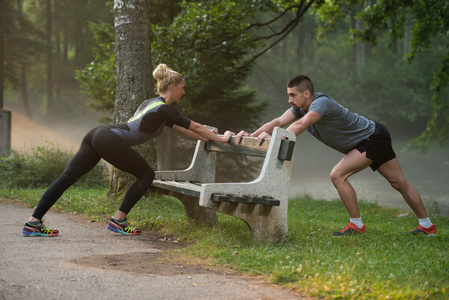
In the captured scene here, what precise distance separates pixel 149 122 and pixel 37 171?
7.16 meters

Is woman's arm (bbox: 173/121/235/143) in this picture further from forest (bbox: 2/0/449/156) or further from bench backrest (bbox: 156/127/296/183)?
forest (bbox: 2/0/449/156)

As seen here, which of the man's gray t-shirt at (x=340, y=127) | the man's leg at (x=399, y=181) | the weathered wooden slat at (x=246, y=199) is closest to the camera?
the weathered wooden slat at (x=246, y=199)

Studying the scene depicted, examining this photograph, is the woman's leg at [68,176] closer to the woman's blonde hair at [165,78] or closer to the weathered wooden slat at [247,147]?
the woman's blonde hair at [165,78]

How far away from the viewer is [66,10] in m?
40.7

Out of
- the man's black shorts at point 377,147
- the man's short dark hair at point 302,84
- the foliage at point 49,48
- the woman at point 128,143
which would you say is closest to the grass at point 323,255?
the man's black shorts at point 377,147

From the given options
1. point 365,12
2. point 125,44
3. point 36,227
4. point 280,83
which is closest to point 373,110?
point 280,83

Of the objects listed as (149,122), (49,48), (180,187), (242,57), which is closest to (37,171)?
(149,122)

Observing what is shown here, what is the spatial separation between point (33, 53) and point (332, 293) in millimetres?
33941

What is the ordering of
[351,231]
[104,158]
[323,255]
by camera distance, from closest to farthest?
[323,255] → [104,158] → [351,231]

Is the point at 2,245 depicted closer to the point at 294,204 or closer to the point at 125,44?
the point at 125,44

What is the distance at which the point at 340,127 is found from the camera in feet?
20.3

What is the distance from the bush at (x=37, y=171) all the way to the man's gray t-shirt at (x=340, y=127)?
23.3ft

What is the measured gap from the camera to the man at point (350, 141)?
606 centimetres

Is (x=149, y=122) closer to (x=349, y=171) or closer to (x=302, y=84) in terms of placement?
(x=302, y=84)
